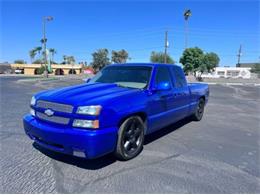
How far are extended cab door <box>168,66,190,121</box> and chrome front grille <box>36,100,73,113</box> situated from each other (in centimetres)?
243

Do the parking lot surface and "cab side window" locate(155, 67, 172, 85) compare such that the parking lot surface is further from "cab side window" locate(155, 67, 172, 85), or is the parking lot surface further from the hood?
"cab side window" locate(155, 67, 172, 85)

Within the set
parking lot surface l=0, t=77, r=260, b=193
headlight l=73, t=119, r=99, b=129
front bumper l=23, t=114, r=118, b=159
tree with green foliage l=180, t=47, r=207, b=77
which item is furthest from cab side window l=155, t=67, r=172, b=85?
tree with green foliage l=180, t=47, r=207, b=77

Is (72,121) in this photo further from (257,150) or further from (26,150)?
(257,150)

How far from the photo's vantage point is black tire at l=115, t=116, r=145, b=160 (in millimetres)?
3826

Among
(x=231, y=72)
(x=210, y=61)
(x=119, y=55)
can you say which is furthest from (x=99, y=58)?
(x=231, y=72)

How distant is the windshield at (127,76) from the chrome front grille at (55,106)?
4.92ft

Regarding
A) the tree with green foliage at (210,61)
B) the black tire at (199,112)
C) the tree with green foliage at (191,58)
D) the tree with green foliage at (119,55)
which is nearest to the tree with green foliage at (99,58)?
the tree with green foliage at (119,55)

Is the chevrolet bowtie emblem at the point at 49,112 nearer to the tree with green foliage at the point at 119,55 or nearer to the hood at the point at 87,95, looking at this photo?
the hood at the point at 87,95

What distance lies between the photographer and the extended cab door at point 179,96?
537 cm

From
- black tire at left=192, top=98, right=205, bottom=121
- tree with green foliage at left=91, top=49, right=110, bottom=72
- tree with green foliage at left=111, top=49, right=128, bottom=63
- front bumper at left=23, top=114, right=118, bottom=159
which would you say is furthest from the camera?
tree with green foliage at left=111, top=49, right=128, bottom=63

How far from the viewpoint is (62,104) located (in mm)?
3535

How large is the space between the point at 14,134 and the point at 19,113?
246cm

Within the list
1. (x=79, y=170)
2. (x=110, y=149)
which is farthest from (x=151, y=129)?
(x=79, y=170)

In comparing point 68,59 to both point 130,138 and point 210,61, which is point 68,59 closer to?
point 210,61
